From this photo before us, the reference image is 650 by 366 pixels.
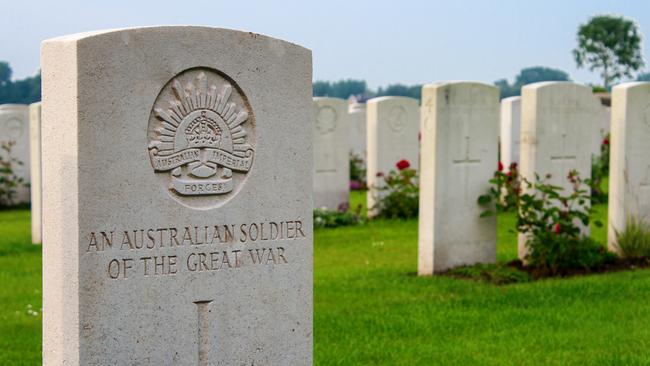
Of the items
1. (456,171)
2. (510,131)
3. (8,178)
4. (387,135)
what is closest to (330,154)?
(387,135)

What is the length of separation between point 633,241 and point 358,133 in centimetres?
1064

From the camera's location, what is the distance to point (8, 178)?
1739 cm

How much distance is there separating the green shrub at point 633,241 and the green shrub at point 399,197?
4.22 metres

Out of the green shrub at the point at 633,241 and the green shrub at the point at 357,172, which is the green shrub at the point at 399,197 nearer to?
the green shrub at the point at 633,241

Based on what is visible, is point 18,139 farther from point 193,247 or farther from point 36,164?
point 193,247

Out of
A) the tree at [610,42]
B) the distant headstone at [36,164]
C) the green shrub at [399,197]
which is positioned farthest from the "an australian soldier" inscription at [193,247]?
the tree at [610,42]

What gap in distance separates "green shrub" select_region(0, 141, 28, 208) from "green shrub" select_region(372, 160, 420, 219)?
6662 millimetres

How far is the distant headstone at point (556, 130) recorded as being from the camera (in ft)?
31.6

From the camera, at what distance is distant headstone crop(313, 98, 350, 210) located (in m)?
14.5

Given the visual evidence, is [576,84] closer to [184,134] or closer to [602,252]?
[602,252]

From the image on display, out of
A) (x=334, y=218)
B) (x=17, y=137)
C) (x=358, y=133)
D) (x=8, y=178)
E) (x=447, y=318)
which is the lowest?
(x=447, y=318)

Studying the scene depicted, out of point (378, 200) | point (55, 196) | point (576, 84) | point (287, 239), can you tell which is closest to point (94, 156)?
point (55, 196)

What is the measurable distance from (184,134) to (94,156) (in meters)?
0.39

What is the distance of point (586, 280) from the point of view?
29.5 ft
